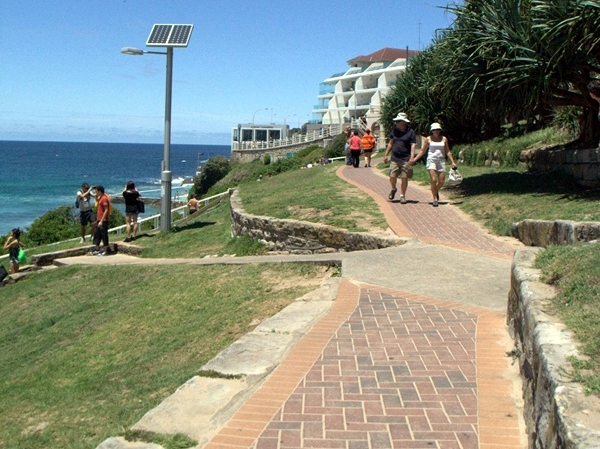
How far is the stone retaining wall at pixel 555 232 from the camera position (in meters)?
6.65

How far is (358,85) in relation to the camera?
81.9 metres

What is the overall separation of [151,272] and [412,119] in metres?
14.8

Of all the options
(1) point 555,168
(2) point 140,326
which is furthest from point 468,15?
(2) point 140,326

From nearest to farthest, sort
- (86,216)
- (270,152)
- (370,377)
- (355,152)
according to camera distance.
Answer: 1. (370,377)
2. (86,216)
3. (355,152)
4. (270,152)

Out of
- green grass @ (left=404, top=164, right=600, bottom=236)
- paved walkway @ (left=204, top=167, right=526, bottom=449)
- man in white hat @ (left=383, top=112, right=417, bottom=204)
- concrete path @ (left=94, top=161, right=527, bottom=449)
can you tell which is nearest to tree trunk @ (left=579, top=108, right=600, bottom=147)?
green grass @ (left=404, top=164, right=600, bottom=236)

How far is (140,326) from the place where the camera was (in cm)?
784

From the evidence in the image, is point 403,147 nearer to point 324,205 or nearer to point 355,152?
point 324,205

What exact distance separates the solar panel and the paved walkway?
9.38 metres

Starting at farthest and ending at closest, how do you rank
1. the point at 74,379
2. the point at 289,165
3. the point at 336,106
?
the point at 336,106 < the point at 289,165 < the point at 74,379

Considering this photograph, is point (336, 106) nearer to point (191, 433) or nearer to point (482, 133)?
point (482, 133)

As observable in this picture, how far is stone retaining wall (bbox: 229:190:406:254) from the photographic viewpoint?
32.1 ft

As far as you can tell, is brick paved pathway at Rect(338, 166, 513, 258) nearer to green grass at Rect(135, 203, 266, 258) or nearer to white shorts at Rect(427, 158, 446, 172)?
white shorts at Rect(427, 158, 446, 172)

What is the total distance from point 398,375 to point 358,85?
79.7 meters

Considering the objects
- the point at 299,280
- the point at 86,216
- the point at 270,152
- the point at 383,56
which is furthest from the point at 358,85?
the point at 299,280
